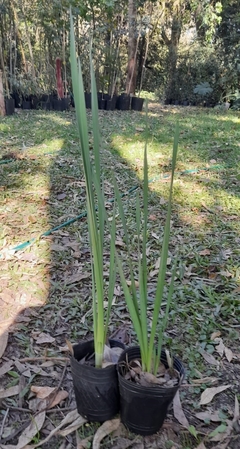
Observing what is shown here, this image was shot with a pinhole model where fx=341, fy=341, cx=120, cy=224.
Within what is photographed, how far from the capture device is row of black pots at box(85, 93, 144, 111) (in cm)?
654

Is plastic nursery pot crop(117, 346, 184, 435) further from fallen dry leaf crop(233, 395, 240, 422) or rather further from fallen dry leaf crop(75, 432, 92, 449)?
fallen dry leaf crop(233, 395, 240, 422)

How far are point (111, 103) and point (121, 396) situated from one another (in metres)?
6.33

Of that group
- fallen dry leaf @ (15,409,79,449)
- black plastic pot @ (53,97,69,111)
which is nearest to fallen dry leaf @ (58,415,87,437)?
fallen dry leaf @ (15,409,79,449)

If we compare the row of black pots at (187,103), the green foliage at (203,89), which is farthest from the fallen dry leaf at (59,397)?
the row of black pots at (187,103)

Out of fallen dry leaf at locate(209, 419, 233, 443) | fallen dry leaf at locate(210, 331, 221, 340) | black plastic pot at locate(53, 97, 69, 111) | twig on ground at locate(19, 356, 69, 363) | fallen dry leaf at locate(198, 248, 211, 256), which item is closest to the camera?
fallen dry leaf at locate(209, 419, 233, 443)

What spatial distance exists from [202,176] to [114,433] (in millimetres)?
2283

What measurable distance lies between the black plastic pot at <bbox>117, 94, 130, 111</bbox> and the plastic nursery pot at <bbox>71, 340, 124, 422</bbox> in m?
6.33

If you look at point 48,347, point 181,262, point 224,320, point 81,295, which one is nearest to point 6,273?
point 81,295

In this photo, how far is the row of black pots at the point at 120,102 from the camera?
6.54 metres

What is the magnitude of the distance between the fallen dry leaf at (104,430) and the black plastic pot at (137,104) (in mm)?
6519

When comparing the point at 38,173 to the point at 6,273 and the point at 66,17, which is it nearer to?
the point at 6,273

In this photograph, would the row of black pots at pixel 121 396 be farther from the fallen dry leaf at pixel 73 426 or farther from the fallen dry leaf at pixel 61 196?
the fallen dry leaf at pixel 61 196

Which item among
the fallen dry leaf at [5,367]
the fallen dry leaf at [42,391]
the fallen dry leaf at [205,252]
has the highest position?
the fallen dry leaf at [205,252]

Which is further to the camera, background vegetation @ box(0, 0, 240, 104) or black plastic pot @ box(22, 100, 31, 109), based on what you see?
black plastic pot @ box(22, 100, 31, 109)
